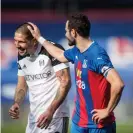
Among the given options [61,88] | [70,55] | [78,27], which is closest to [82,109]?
[61,88]

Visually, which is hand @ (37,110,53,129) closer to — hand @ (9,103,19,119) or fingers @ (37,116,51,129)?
fingers @ (37,116,51,129)

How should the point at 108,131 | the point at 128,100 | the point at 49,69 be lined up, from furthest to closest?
the point at 128,100, the point at 49,69, the point at 108,131

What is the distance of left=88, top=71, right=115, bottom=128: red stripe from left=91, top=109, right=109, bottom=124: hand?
17 cm

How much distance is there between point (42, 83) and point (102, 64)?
3.81 feet

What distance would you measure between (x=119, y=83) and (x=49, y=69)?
53.0 inches

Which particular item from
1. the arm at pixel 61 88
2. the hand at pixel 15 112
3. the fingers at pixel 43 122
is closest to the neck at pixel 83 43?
the arm at pixel 61 88

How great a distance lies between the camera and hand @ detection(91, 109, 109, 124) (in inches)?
299

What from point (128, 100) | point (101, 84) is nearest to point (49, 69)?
point (101, 84)

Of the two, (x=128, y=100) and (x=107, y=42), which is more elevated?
(x=107, y=42)

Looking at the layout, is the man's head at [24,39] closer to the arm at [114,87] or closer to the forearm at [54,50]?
the forearm at [54,50]

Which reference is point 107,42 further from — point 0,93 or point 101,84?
point 101,84

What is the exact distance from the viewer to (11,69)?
16.0 meters

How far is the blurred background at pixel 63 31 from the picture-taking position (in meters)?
15.5

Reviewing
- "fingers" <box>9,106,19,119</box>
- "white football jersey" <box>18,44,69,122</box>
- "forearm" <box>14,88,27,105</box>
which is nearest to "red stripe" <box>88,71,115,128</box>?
"white football jersey" <box>18,44,69,122</box>
